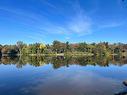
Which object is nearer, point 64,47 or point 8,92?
point 8,92

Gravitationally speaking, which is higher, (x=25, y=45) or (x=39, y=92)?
(x=25, y=45)

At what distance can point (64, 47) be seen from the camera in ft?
522

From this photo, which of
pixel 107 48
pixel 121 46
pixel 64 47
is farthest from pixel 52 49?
pixel 121 46

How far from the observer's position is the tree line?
488ft

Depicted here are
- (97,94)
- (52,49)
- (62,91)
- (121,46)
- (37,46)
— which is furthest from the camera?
(121,46)

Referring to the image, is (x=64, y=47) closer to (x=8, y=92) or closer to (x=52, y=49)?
(x=52, y=49)

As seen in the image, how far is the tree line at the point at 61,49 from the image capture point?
148750 mm

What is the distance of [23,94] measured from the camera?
25500 mm

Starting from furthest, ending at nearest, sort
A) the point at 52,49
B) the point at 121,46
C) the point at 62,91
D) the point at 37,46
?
the point at 121,46 → the point at 52,49 → the point at 37,46 → the point at 62,91

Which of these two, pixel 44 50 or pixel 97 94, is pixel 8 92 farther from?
pixel 44 50

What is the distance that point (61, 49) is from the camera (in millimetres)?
160875

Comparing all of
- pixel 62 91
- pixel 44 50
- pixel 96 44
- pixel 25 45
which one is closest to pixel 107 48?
pixel 96 44

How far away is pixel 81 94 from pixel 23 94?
5745 millimetres

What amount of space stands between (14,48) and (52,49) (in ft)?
77.6
